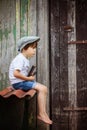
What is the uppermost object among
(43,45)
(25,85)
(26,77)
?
(43,45)

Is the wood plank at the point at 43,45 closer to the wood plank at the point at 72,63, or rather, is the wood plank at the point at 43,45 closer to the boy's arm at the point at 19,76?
the wood plank at the point at 72,63

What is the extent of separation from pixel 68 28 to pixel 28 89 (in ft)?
5.45

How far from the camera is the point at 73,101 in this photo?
6.87m

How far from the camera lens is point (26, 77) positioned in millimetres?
5594

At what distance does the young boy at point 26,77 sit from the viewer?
5.47 meters

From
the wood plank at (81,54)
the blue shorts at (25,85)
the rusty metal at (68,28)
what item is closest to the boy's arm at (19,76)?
the blue shorts at (25,85)

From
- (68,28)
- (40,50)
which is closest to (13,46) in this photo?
(40,50)

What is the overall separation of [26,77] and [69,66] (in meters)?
1.48

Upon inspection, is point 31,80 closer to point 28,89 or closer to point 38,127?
point 28,89

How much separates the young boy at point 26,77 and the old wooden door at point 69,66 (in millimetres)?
1106

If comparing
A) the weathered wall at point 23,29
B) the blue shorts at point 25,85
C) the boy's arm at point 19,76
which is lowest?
the blue shorts at point 25,85

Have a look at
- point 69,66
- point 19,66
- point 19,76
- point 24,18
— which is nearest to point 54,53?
point 69,66

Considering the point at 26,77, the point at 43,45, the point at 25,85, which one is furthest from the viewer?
the point at 43,45

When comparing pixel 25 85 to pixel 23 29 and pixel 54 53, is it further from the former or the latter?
pixel 23 29
